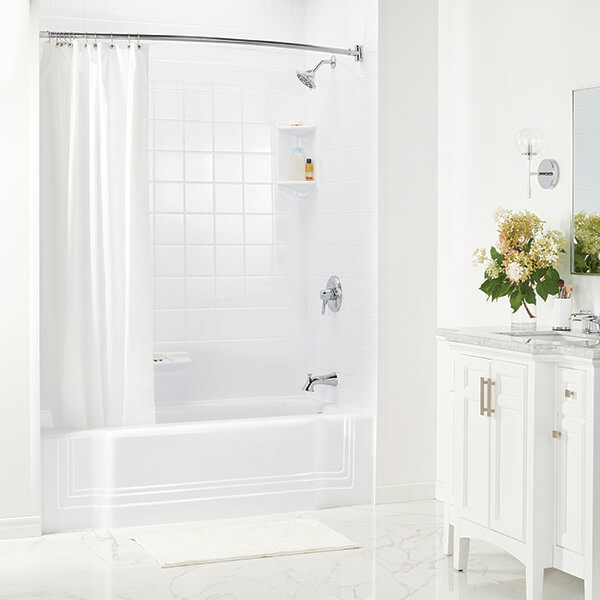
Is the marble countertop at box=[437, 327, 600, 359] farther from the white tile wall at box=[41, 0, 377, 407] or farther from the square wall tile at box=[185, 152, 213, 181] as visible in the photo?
the square wall tile at box=[185, 152, 213, 181]

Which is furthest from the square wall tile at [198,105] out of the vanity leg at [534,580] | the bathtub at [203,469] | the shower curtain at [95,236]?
the vanity leg at [534,580]

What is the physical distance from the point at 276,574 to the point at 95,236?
5.48ft

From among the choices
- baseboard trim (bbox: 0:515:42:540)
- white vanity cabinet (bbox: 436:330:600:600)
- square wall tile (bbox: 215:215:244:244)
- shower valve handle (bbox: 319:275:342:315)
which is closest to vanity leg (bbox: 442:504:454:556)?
white vanity cabinet (bbox: 436:330:600:600)

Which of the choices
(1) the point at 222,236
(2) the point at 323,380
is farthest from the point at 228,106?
(2) the point at 323,380

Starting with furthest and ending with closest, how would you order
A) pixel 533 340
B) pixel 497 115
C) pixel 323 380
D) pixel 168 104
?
pixel 168 104, pixel 323 380, pixel 497 115, pixel 533 340

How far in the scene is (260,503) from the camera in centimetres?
431

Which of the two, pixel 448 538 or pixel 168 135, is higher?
pixel 168 135

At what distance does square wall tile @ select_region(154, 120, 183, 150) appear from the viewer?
5008mm

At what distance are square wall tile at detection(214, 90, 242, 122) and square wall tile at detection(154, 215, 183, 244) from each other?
23.6 inches

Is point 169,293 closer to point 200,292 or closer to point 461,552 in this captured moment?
point 200,292

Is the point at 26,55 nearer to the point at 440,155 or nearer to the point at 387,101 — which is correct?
the point at 387,101

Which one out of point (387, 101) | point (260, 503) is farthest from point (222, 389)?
point (387, 101)

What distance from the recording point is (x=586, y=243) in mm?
3520

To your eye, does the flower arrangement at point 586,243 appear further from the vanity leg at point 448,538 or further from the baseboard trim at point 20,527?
the baseboard trim at point 20,527
